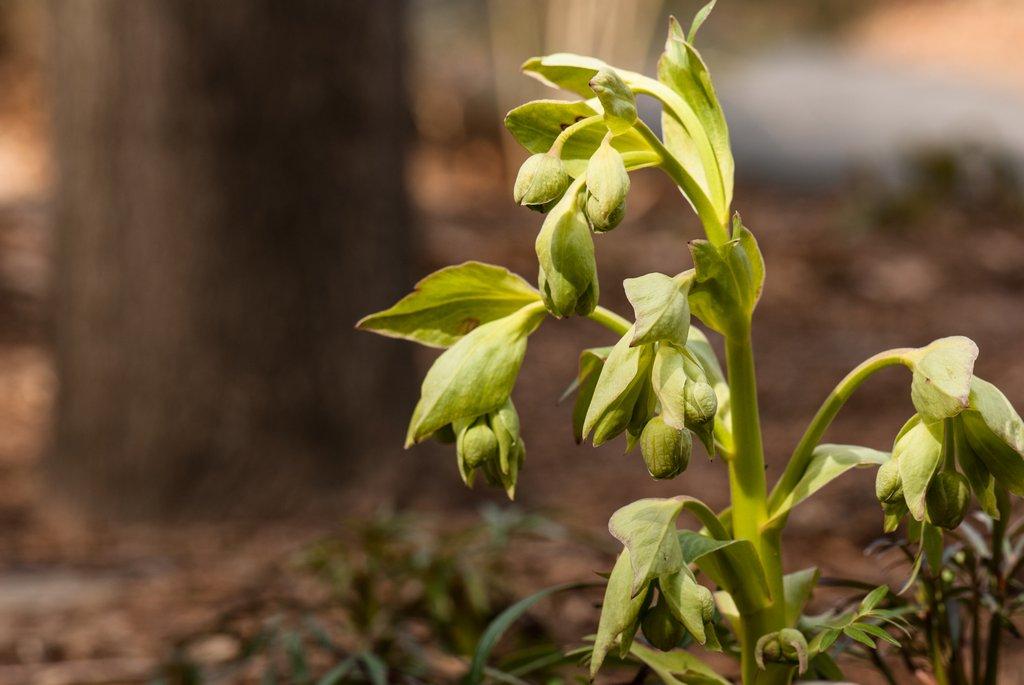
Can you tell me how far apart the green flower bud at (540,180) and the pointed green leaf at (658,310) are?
9cm

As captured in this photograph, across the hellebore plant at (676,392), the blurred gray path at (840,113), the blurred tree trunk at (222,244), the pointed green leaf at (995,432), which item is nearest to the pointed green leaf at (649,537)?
the hellebore plant at (676,392)

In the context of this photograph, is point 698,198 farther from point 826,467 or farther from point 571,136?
point 826,467

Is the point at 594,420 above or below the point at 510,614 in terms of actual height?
above

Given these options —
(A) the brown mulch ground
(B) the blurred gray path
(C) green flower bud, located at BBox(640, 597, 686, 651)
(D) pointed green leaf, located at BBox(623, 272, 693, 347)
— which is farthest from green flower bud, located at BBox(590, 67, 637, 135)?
(B) the blurred gray path

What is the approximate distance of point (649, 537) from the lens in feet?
2.63

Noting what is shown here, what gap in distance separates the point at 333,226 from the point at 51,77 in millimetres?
817

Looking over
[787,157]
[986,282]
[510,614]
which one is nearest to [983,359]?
[986,282]

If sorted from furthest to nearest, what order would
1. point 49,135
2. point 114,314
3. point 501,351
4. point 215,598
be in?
point 49,135
point 114,314
point 215,598
point 501,351

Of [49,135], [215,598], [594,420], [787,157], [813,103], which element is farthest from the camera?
[813,103]

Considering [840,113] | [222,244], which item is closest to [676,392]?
[222,244]

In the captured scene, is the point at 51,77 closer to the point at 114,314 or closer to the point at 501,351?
the point at 114,314

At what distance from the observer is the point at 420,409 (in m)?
0.89

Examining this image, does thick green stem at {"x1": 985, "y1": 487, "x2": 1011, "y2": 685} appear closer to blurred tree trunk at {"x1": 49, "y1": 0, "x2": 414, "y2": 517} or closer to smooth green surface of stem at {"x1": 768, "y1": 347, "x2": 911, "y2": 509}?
smooth green surface of stem at {"x1": 768, "y1": 347, "x2": 911, "y2": 509}

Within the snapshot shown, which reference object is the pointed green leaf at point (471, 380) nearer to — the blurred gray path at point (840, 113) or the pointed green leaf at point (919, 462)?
the pointed green leaf at point (919, 462)
